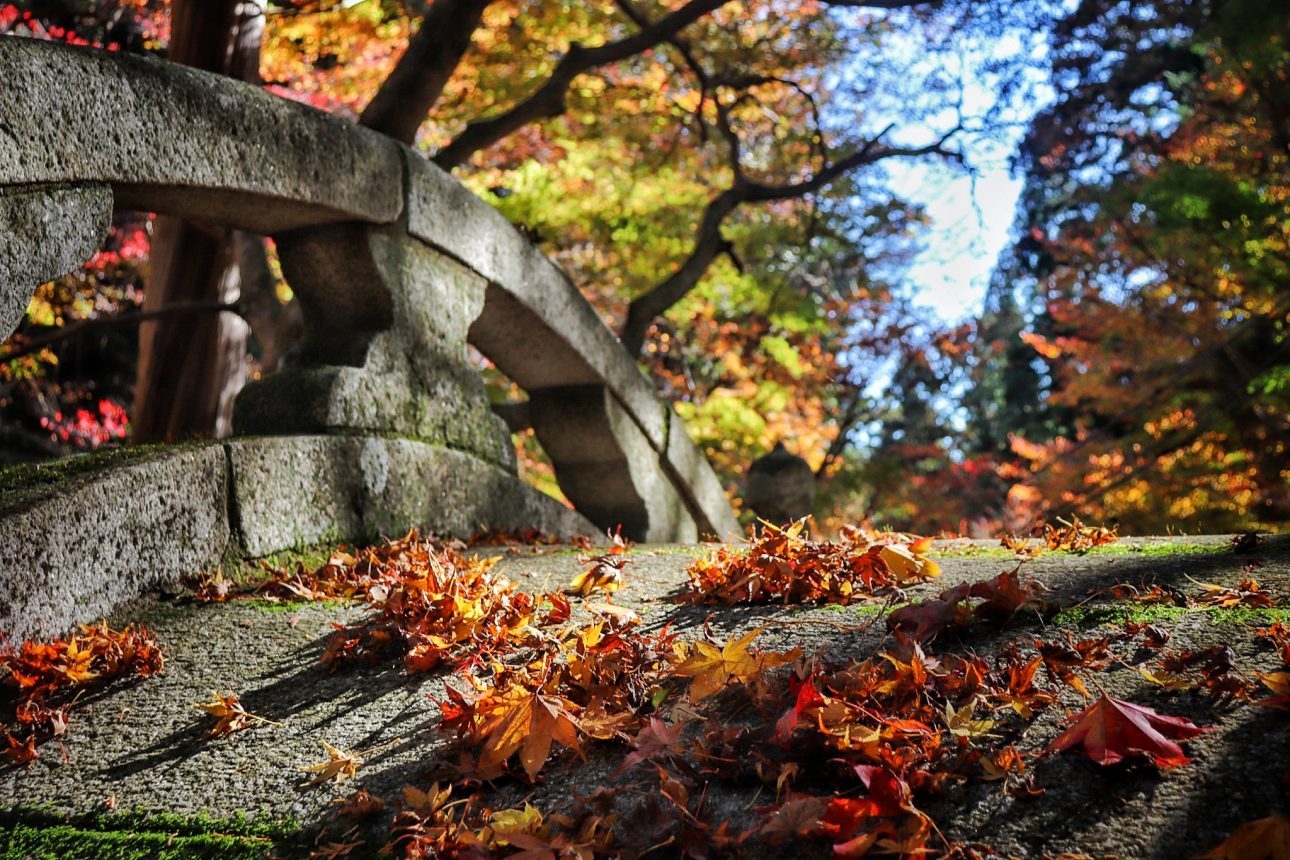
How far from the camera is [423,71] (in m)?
4.99

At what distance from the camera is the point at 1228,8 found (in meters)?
7.65

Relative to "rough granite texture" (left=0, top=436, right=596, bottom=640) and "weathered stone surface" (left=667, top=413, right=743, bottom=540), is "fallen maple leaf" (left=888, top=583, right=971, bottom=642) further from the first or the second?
"weathered stone surface" (left=667, top=413, right=743, bottom=540)

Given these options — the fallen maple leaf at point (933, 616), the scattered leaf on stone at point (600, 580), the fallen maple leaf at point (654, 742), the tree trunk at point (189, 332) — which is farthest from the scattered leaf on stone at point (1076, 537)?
the tree trunk at point (189, 332)

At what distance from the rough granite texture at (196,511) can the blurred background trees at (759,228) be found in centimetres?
235

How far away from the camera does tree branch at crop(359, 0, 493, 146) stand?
197 inches

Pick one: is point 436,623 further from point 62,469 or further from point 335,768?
point 62,469

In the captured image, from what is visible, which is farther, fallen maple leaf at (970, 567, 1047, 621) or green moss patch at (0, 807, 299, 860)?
fallen maple leaf at (970, 567, 1047, 621)

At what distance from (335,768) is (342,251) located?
2501 millimetres

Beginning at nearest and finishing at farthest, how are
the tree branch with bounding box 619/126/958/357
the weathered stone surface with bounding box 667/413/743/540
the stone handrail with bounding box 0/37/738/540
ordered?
the stone handrail with bounding box 0/37/738/540 < the weathered stone surface with bounding box 667/413/743/540 < the tree branch with bounding box 619/126/958/357

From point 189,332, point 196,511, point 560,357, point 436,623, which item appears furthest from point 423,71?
point 436,623

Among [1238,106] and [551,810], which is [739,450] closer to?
[1238,106]

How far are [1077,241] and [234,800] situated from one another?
36.0ft

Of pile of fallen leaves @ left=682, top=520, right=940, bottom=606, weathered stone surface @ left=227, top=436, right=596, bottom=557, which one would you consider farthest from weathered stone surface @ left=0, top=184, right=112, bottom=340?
pile of fallen leaves @ left=682, top=520, right=940, bottom=606

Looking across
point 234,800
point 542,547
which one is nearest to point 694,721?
point 234,800
